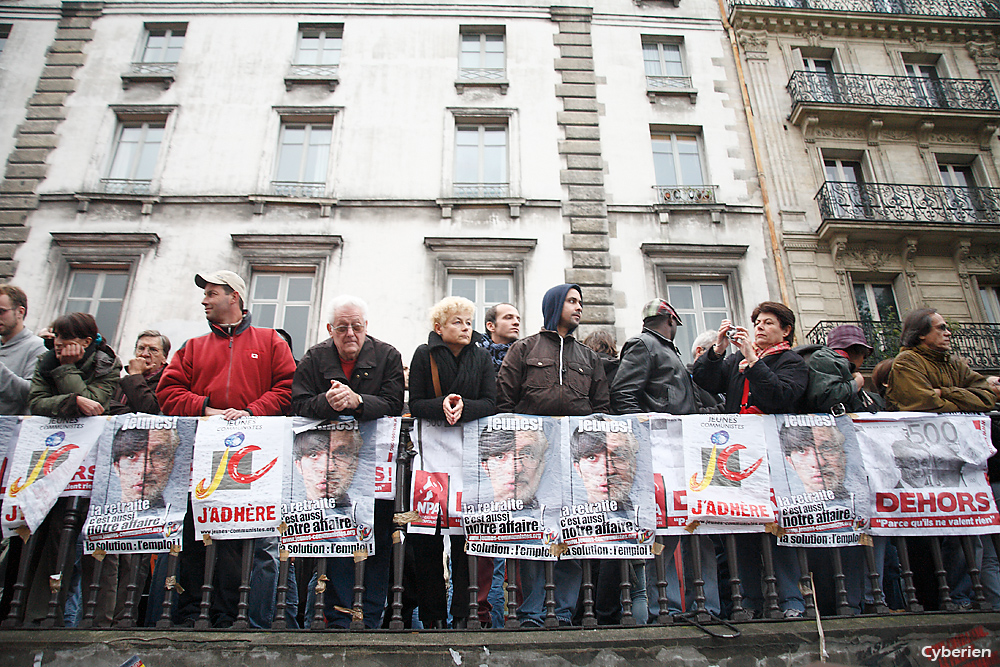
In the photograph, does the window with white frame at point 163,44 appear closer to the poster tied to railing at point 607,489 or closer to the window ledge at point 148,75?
the window ledge at point 148,75

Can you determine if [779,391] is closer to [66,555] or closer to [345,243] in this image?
[66,555]

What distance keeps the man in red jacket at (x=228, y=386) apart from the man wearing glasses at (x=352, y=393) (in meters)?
0.39

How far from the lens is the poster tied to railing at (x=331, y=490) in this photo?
3611 mm

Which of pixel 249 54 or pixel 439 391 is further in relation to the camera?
pixel 249 54

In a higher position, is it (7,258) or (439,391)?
(7,258)

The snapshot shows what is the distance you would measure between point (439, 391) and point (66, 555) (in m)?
2.35

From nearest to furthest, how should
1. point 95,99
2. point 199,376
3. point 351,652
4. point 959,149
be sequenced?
point 351,652
point 199,376
point 95,99
point 959,149

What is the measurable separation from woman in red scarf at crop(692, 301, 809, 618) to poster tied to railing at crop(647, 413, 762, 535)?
0.32 m

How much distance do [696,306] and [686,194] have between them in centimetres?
246

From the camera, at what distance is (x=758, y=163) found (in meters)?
12.9

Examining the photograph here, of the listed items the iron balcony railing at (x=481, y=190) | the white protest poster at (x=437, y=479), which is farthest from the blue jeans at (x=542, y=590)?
the iron balcony railing at (x=481, y=190)

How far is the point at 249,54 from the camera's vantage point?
1344 cm

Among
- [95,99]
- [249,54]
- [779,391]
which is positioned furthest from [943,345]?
[95,99]

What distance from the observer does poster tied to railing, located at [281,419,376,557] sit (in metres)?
3.61
